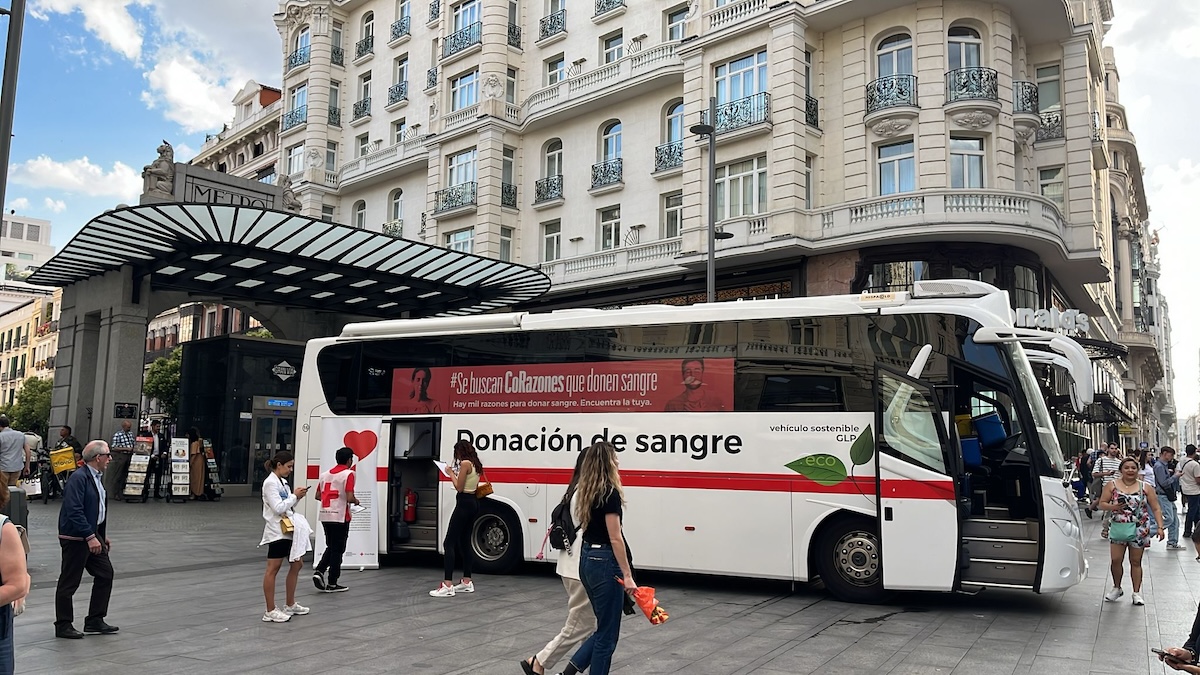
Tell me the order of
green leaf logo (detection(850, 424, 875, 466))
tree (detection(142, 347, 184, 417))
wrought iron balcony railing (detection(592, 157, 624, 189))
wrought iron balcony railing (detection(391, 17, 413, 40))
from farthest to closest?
tree (detection(142, 347, 184, 417)) → wrought iron balcony railing (detection(391, 17, 413, 40)) → wrought iron balcony railing (detection(592, 157, 624, 189)) → green leaf logo (detection(850, 424, 875, 466))

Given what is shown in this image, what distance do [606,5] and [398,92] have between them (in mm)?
12400

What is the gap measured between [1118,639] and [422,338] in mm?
9345

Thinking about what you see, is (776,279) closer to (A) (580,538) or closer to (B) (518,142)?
(B) (518,142)

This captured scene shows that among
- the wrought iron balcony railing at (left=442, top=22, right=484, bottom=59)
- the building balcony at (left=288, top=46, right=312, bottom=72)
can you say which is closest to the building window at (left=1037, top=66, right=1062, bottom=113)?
the wrought iron balcony railing at (left=442, top=22, right=484, bottom=59)

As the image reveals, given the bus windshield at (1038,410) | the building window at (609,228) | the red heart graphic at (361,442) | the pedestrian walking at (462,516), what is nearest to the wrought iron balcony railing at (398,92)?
the building window at (609,228)

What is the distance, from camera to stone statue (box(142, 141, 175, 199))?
2475 centimetres

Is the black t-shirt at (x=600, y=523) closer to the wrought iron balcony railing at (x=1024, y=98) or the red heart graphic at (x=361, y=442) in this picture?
the red heart graphic at (x=361, y=442)

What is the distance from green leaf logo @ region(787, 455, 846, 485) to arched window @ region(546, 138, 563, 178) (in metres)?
24.4

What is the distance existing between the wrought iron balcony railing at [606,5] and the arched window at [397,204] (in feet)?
40.4

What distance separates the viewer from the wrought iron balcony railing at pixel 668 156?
29.3 m

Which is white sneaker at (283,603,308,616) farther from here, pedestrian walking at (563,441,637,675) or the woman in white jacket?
pedestrian walking at (563,441,637,675)

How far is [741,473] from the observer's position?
11.1m

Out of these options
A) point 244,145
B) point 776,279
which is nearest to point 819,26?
point 776,279

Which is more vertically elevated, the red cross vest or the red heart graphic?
the red heart graphic
